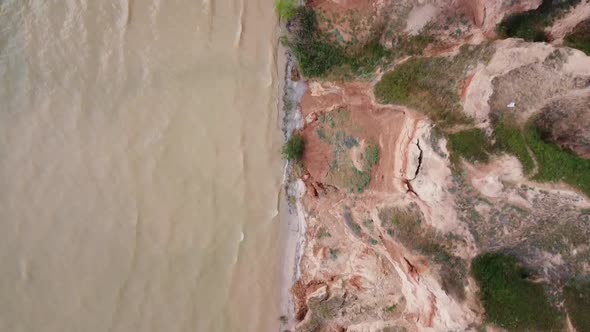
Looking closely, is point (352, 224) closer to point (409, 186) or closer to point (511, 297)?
point (409, 186)

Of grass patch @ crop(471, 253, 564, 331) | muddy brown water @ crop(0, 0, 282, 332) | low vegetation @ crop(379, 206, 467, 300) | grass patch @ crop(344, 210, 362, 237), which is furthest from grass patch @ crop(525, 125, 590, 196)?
muddy brown water @ crop(0, 0, 282, 332)

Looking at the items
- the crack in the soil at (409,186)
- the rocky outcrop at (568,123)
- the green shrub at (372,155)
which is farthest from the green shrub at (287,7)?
the rocky outcrop at (568,123)

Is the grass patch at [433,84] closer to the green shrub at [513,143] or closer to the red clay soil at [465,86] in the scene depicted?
the red clay soil at [465,86]

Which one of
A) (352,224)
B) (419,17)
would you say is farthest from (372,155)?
(419,17)

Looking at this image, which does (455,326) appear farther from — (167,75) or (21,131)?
(21,131)

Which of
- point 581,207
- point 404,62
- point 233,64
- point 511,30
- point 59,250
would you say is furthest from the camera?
point 233,64

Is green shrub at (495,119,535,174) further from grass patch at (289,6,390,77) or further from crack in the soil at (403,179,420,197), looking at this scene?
grass patch at (289,6,390,77)

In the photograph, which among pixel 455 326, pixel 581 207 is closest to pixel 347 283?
pixel 455 326
